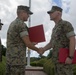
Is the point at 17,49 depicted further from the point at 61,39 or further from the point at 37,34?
the point at 61,39

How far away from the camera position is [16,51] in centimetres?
644

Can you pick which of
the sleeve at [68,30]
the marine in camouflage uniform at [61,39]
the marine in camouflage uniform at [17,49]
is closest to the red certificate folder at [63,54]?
the marine in camouflage uniform at [61,39]

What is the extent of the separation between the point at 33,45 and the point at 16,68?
50 centimetres

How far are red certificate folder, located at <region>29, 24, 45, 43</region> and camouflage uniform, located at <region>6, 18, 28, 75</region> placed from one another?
26 cm

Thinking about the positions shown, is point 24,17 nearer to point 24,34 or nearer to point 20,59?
point 24,34

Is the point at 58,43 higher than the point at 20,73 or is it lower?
higher

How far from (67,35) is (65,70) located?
0.58 meters

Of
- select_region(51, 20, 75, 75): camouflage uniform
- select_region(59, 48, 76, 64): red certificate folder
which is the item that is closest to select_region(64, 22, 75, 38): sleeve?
select_region(51, 20, 75, 75): camouflage uniform

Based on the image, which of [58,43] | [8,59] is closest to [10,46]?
[8,59]

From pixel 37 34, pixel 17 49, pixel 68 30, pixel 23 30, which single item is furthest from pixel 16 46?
pixel 68 30

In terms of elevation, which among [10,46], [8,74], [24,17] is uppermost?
[24,17]

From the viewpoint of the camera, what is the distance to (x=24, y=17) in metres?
6.48

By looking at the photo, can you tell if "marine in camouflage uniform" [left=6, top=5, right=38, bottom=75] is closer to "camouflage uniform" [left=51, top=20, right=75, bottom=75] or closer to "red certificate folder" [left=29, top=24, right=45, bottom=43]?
"red certificate folder" [left=29, top=24, right=45, bottom=43]

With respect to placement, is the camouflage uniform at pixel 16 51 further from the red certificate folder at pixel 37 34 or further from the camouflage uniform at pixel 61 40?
the camouflage uniform at pixel 61 40
